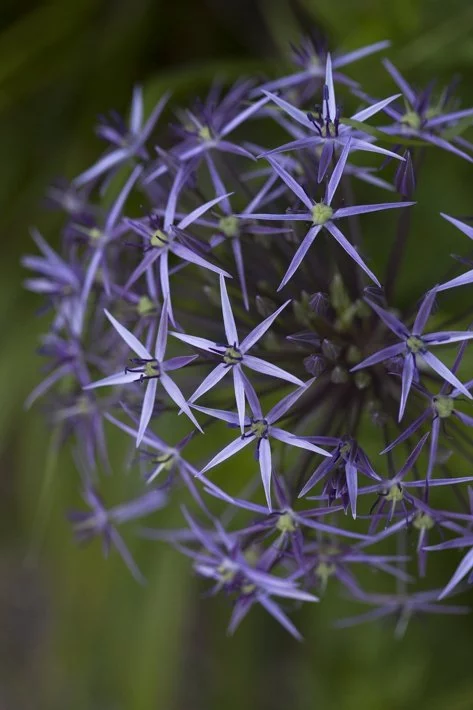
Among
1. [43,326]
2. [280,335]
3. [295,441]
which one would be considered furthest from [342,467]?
[43,326]

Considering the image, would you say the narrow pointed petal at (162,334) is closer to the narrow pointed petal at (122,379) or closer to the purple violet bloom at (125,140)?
the narrow pointed petal at (122,379)

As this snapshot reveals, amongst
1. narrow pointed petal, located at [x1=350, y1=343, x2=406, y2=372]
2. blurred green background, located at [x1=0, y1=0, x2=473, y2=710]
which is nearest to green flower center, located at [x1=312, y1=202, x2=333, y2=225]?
narrow pointed petal, located at [x1=350, y1=343, x2=406, y2=372]

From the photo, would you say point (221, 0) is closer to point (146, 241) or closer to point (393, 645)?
point (146, 241)

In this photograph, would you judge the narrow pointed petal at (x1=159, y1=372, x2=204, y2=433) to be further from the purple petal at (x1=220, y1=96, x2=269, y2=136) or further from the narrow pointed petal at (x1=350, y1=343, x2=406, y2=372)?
the purple petal at (x1=220, y1=96, x2=269, y2=136)

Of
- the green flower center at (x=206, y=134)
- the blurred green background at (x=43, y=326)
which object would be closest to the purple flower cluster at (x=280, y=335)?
the green flower center at (x=206, y=134)

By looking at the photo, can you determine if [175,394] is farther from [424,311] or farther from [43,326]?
[43,326]

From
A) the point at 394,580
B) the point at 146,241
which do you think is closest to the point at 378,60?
the point at 146,241
